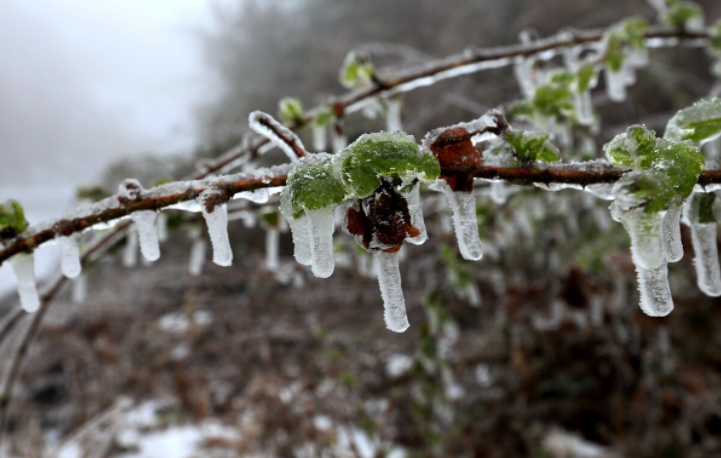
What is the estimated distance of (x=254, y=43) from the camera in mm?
10266

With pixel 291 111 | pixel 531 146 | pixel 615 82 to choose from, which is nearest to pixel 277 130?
pixel 531 146

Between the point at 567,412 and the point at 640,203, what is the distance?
286 cm

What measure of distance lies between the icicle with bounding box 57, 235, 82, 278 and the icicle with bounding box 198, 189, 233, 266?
0.15 meters

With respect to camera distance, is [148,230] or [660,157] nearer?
[660,157]

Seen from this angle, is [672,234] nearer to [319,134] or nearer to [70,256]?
[70,256]

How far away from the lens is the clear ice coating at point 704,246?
0.48m

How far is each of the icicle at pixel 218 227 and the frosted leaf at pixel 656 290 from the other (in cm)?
37

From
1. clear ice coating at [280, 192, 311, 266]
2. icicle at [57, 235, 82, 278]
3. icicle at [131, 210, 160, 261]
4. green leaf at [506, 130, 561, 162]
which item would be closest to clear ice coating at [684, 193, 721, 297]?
green leaf at [506, 130, 561, 162]

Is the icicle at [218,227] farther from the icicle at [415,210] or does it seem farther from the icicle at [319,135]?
the icicle at [319,135]

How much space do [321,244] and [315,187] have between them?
0.06 m

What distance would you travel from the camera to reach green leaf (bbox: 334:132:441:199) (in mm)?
340

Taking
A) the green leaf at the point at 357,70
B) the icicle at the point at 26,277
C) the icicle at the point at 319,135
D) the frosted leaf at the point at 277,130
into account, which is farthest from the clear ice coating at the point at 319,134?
the icicle at the point at 26,277

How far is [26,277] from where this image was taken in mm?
548

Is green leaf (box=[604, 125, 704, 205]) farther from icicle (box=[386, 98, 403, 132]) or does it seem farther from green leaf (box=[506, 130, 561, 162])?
icicle (box=[386, 98, 403, 132])
